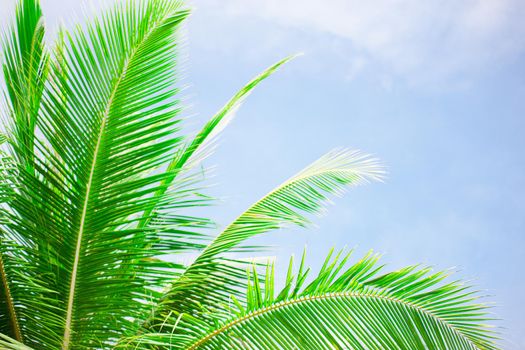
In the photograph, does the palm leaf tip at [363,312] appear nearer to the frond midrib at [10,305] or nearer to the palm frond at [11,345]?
the palm frond at [11,345]

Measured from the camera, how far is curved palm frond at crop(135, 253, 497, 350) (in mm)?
2678

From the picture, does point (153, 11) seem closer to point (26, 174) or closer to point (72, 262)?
point (26, 174)

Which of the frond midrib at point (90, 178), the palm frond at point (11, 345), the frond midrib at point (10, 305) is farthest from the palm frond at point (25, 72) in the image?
the palm frond at point (11, 345)

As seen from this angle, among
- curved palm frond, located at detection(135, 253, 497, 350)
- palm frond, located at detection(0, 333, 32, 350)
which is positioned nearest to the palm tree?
curved palm frond, located at detection(135, 253, 497, 350)

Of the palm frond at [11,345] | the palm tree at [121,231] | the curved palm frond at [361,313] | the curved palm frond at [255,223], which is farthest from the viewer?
the curved palm frond at [255,223]

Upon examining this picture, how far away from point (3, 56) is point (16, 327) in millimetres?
1528

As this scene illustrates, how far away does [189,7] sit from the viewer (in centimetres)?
361

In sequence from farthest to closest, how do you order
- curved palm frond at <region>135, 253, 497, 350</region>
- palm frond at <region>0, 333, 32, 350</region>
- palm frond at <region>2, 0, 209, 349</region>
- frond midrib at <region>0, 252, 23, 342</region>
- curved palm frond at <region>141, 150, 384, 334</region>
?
curved palm frond at <region>141, 150, 384, 334</region> → frond midrib at <region>0, 252, 23, 342</region> → palm frond at <region>2, 0, 209, 349</region> → curved palm frond at <region>135, 253, 497, 350</region> → palm frond at <region>0, 333, 32, 350</region>

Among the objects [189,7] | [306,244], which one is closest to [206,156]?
[189,7]

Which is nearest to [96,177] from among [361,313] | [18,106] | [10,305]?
[18,106]

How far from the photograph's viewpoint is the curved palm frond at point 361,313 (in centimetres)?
268

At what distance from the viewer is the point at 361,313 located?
2777mm

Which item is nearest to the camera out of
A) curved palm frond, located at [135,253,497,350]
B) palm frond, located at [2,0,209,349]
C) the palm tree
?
curved palm frond, located at [135,253,497,350]

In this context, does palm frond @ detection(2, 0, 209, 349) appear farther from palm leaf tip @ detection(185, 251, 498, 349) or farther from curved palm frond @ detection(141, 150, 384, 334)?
palm leaf tip @ detection(185, 251, 498, 349)
